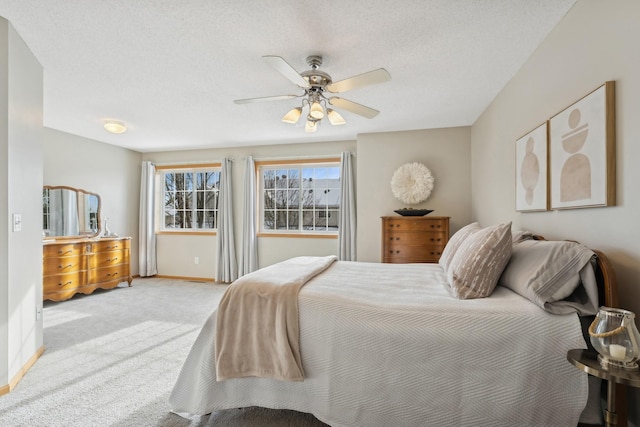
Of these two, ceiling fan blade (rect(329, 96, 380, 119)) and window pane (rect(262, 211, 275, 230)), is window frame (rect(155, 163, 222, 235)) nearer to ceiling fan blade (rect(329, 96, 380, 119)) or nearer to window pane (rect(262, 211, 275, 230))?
window pane (rect(262, 211, 275, 230))

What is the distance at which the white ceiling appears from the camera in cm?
191

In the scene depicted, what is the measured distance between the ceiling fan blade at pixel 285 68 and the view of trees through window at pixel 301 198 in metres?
2.92

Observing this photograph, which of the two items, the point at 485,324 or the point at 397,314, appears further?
the point at 397,314

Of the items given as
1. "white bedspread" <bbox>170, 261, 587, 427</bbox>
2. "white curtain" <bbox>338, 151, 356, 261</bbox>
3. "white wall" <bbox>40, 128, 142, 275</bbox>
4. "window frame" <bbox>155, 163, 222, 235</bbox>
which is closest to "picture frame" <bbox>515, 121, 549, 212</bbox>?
"white bedspread" <bbox>170, 261, 587, 427</bbox>

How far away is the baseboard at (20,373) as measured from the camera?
2.07 meters

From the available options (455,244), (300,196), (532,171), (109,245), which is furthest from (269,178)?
(532,171)

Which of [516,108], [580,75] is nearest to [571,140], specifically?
[580,75]

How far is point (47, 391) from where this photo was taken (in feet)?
6.92

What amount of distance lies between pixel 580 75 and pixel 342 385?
2.09 metres

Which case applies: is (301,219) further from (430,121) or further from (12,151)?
(12,151)

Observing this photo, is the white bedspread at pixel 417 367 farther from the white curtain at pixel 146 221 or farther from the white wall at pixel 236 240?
the white curtain at pixel 146 221

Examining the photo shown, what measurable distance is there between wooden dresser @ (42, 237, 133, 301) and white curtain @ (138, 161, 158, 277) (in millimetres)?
628

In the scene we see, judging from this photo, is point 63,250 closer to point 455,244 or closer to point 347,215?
point 347,215

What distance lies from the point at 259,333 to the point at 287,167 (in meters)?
4.04
